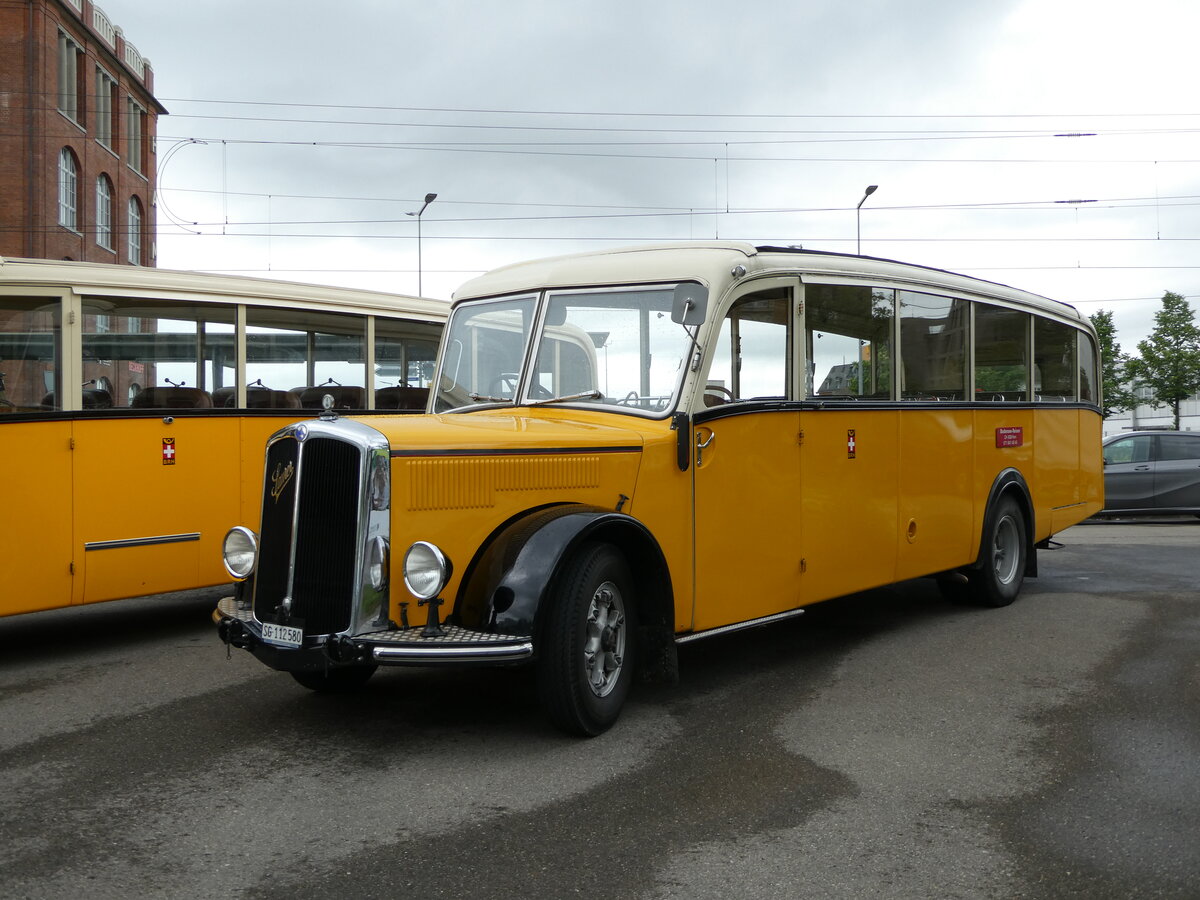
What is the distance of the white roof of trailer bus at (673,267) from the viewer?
6656 millimetres

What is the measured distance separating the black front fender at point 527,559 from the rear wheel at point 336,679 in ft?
4.21

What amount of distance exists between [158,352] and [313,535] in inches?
145

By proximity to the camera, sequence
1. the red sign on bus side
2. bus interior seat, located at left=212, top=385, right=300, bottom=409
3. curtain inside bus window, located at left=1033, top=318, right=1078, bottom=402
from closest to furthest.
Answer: bus interior seat, located at left=212, top=385, right=300, bottom=409 → the red sign on bus side → curtain inside bus window, located at left=1033, top=318, right=1078, bottom=402

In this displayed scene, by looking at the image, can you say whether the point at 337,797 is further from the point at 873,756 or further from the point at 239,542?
the point at 873,756

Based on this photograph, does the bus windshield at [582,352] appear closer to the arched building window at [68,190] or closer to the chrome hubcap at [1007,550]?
the chrome hubcap at [1007,550]

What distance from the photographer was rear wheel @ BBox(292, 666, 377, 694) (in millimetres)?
6387

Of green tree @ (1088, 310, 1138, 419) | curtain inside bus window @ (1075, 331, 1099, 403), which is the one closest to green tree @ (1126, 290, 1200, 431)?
green tree @ (1088, 310, 1138, 419)

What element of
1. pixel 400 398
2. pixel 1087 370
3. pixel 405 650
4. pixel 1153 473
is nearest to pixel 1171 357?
pixel 1153 473

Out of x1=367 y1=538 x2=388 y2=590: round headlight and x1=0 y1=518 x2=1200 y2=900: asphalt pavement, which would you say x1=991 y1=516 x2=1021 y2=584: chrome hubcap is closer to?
x1=0 y1=518 x2=1200 y2=900: asphalt pavement

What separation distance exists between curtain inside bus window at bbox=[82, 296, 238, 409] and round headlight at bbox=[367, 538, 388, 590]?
12.1 ft

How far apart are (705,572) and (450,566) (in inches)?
70.0

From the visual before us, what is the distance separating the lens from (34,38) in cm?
3209

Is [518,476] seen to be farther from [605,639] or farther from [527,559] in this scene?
[605,639]

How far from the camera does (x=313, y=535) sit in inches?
212
